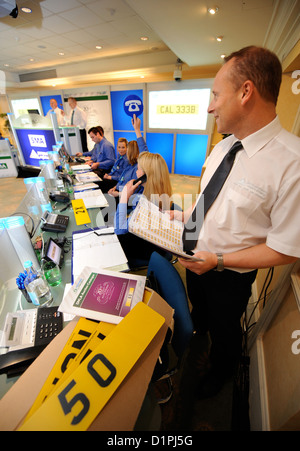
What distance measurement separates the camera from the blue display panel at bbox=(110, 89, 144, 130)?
5.82 metres

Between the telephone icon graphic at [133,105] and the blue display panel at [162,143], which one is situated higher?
the telephone icon graphic at [133,105]

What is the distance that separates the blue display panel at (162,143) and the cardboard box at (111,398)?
5863 mm

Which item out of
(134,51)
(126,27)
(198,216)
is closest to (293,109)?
(198,216)

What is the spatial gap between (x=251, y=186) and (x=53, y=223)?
153 centimetres

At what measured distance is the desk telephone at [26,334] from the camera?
2.43 feet

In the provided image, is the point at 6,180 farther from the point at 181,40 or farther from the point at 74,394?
the point at 74,394

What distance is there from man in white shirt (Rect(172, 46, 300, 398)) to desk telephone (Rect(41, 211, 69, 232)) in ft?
3.84

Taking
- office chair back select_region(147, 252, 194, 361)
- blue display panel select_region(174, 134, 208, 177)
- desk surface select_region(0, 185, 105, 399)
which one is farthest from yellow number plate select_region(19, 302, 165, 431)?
blue display panel select_region(174, 134, 208, 177)

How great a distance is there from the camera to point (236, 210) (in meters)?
0.87

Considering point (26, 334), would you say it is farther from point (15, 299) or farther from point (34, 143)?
point (34, 143)

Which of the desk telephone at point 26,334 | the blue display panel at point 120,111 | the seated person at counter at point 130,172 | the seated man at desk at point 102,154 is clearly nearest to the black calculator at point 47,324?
the desk telephone at point 26,334

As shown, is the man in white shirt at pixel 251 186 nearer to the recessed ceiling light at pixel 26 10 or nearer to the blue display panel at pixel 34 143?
the recessed ceiling light at pixel 26 10

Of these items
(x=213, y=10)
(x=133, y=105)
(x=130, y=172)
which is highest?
(x=213, y=10)

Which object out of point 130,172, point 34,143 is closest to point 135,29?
point 130,172
